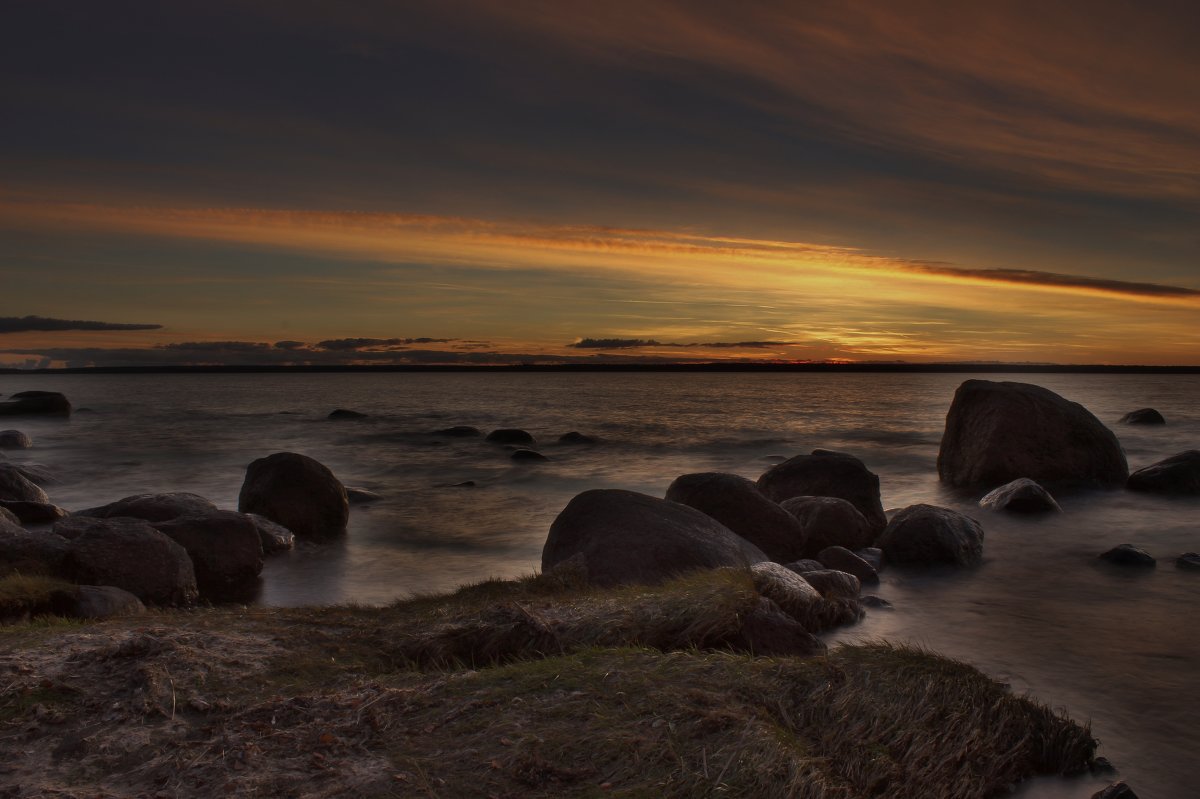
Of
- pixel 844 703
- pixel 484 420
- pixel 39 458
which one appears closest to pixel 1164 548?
pixel 844 703

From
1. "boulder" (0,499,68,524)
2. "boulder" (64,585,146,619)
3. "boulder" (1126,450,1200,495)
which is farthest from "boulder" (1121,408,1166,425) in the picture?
"boulder" (64,585,146,619)

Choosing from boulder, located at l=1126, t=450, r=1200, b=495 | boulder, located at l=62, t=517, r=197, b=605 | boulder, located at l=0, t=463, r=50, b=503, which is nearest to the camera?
boulder, located at l=62, t=517, r=197, b=605

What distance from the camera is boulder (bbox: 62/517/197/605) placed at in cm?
1030

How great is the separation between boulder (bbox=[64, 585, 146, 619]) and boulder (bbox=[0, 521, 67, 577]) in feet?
4.51

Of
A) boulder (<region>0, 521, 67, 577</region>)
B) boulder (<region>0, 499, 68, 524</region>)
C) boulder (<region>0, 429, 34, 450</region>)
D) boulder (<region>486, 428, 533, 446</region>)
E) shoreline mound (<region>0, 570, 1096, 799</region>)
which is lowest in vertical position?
boulder (<region>0, 429, 34, 450</region>)

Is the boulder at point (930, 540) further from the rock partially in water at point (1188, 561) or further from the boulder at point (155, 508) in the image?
the boulder at point (155, 508)

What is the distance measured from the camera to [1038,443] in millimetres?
21062

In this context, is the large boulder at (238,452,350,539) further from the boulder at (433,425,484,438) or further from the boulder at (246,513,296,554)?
the boulder at (433,425,484,438)

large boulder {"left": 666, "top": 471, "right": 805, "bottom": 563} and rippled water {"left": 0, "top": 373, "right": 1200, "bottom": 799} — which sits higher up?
large boulder {"left": 666, "top": 471, "right": 805, "bottom": 563}

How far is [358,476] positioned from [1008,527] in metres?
21.5

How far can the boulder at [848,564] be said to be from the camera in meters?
12.9

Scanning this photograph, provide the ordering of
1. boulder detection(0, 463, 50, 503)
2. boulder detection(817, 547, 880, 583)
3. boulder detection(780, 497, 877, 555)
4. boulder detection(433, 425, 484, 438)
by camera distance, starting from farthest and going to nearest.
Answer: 1. boulder detection(433, 425, 484, 438)
2. boulder detection(0, 463, 50, 503)
3. boulder detection(780, 497, 877, 555)
4. boulder detection(817, 547, 880, 583)

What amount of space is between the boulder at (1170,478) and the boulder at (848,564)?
12.0 m

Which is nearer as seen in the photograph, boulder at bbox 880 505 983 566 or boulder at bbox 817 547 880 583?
boulder at bbox 817 547 880 583
